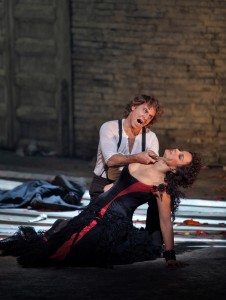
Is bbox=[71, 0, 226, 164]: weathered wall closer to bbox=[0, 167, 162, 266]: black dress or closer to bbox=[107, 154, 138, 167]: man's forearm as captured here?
bbox=[107, 154, 138, 167]: man's forearm

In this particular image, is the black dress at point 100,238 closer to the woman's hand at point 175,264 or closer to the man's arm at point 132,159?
the man's arm at point 132,159

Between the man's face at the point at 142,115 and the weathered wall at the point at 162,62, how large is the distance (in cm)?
441

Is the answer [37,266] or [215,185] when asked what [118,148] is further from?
[215,185]

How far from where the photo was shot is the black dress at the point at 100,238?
9141mm

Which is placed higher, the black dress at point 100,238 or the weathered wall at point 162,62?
the weathered wall at point 162,62

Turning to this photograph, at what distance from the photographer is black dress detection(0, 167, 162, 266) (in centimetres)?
914

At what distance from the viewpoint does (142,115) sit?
1005cm

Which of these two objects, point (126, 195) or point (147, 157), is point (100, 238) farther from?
point (147, 157)

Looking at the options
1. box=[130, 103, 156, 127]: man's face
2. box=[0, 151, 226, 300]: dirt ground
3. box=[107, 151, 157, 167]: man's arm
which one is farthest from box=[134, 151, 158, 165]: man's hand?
box=[0, 151, 226, 300]: dirt ground

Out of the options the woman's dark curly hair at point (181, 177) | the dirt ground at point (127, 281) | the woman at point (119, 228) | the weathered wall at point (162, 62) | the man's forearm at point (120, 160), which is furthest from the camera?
the weathered wall at point (162, 62)

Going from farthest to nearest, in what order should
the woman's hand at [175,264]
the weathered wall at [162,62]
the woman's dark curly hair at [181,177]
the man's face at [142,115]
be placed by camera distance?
the weathered wall at [162,62]
the man's face at [142,115]
the woman's dark curly hair at [181,177]
the woman's hand at [175,264]

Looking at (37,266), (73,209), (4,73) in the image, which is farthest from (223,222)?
(4,73)

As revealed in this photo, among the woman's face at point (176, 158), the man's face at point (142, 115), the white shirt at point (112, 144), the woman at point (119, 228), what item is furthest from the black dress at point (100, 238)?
the man's face at point (142, 115)

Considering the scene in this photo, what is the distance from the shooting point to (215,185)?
13766mm
